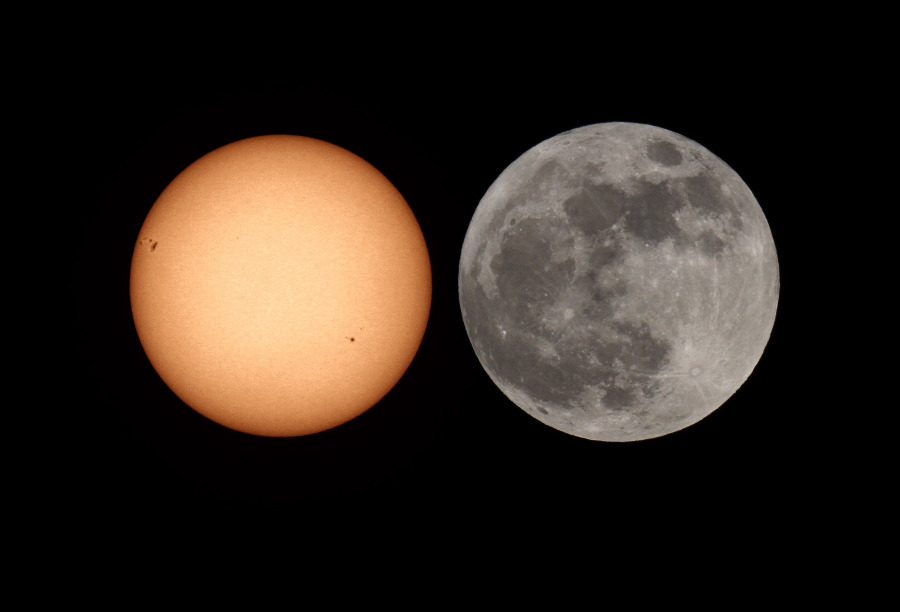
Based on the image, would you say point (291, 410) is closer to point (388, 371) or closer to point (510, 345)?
point (388, 371)

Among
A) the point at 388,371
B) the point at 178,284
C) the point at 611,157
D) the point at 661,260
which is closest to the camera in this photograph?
the point at 661,260

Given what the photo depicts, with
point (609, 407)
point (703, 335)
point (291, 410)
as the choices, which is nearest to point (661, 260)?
point (703, 335)

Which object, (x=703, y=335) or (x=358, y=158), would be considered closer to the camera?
(x=703, y=335)

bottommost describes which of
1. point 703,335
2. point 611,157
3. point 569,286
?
point 703,335

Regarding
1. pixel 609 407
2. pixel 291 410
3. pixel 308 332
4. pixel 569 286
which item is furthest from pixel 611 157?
pixel 291 410

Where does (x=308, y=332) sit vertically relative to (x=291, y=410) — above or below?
above

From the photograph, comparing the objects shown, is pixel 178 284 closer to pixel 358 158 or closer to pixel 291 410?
pixel 291 410

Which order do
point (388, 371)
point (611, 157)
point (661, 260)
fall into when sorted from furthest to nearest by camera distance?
point (388, 371), point (611, 157), point (661, 260)
